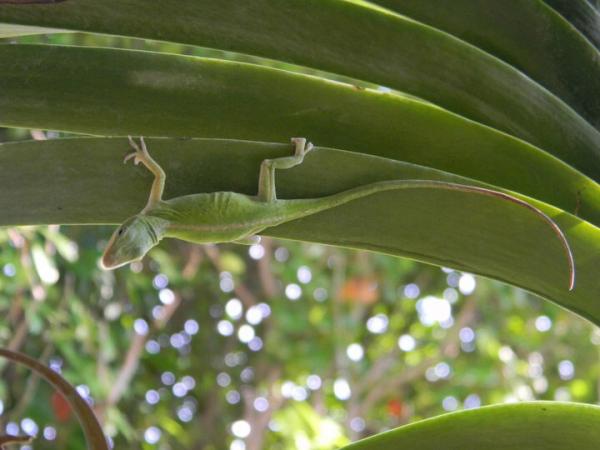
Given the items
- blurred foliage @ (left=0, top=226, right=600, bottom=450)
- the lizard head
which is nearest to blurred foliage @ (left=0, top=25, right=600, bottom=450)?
blurred foliage @ (left=0, top=226, right=600, bottom=450)

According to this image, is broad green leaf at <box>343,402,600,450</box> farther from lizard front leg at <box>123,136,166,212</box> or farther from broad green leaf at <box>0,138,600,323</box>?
lizard front leg at <box>123,136,166,212</box>

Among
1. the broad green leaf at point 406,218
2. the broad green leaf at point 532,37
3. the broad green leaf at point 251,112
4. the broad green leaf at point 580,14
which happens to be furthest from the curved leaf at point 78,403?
the broad green leaf at point 580,14

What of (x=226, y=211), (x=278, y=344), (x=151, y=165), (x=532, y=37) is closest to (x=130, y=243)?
(x=226, y=211)

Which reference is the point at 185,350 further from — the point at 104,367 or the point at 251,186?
the point at 251,186

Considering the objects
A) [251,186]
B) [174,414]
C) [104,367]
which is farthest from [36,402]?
[251,186]

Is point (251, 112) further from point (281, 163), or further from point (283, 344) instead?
point (283, 344)
